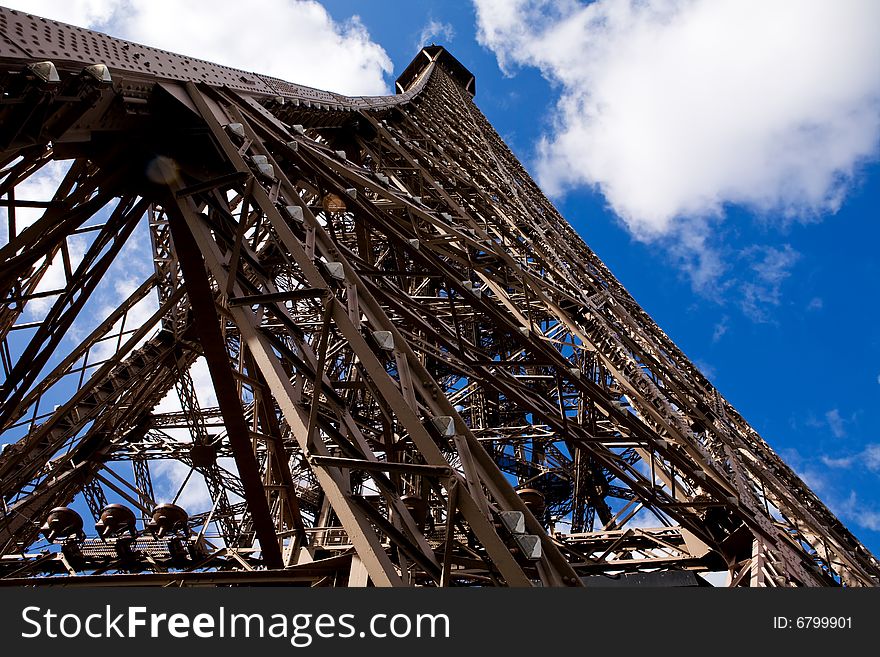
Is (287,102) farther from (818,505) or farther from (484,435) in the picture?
(818,505)

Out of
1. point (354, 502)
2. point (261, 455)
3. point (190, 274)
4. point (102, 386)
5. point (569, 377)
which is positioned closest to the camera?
point (354, 502)

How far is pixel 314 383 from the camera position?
6598 mm

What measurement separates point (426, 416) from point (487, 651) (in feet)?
7.42

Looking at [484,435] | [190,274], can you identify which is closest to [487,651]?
Result: [190,274]

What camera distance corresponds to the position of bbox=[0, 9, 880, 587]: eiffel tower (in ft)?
21.3

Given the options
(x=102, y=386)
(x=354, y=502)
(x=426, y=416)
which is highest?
(x=102, y=386)

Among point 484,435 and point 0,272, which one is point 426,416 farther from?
point 484,435

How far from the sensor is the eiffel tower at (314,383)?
650 centimetres

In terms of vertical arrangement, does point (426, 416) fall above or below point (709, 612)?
above

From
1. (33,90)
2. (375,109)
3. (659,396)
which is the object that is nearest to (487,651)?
(33,90)

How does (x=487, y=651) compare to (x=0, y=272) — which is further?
(x=0, y=272)

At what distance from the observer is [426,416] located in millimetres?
6609

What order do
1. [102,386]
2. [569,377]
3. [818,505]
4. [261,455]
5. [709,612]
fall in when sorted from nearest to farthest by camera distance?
[709,612], [569,377], [102,386], [818,505], [261,455]

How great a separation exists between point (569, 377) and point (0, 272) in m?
6.97
